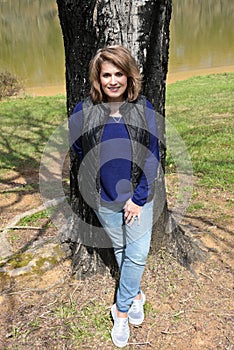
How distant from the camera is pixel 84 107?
78.1 inches

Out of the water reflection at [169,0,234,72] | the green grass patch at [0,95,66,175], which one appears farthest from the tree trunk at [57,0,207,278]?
the water reflection at [169,0,234,72]

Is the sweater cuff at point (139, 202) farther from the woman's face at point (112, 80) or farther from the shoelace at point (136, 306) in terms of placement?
the shoelace at point (136, 306)

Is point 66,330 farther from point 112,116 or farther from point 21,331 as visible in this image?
point 112,116

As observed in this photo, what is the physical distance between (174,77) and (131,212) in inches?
602

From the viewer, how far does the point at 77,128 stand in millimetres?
2068

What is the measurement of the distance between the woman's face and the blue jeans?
0.60 m

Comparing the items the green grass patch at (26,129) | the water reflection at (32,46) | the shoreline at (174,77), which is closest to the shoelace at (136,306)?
Answer: the green grass patch at (26,129)

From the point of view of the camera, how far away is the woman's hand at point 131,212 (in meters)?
1.94

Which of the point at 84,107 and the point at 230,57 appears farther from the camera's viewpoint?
the point at 230,57

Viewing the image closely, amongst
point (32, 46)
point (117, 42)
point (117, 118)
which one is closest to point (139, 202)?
point (117, 118)

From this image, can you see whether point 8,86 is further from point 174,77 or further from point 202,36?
point 202,36

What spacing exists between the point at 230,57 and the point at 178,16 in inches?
555

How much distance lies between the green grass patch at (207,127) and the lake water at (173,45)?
672cm

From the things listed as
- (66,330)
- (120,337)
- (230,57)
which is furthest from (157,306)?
(230,57)
